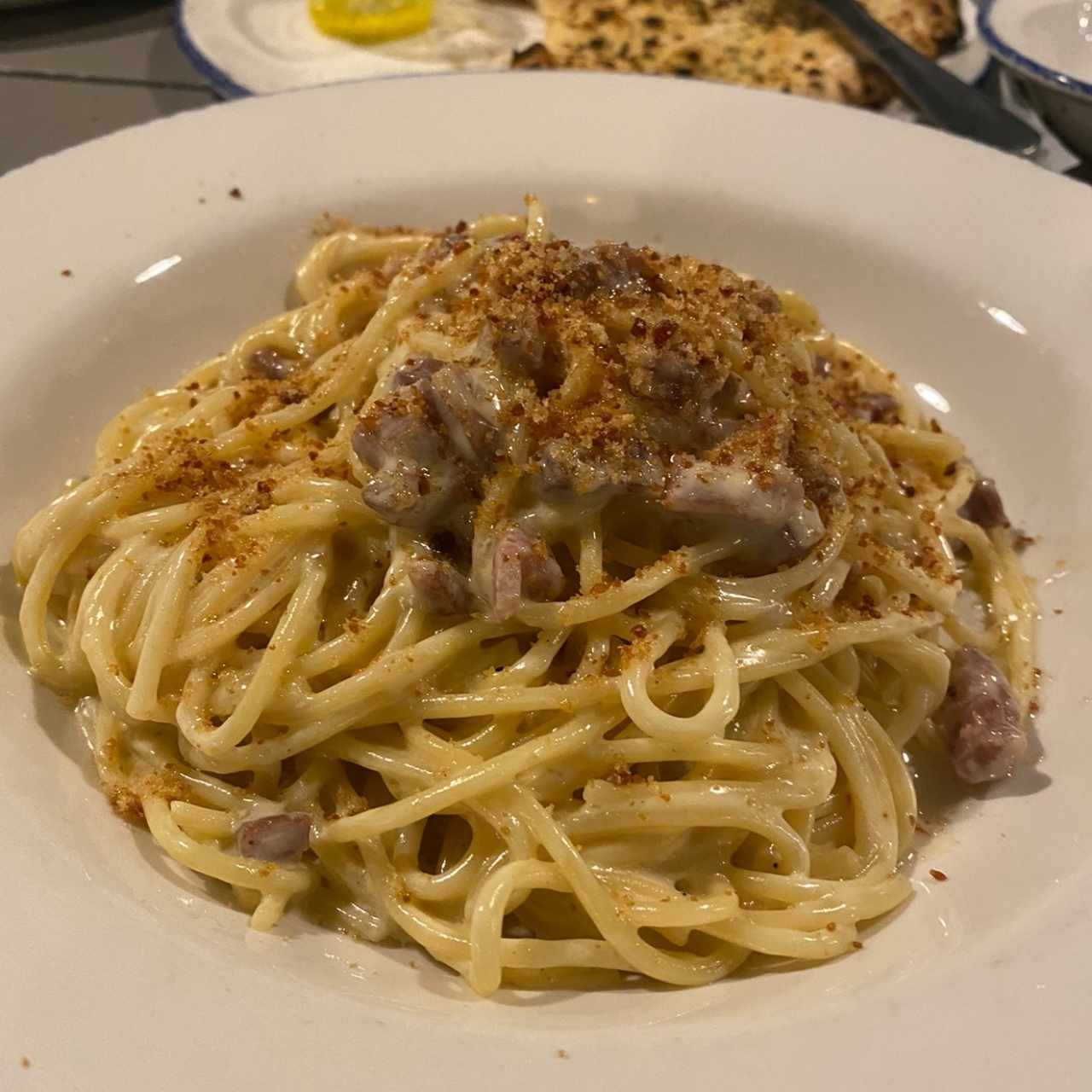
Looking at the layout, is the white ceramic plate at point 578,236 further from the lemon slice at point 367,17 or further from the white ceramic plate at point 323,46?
the lemon slice at point 367,17

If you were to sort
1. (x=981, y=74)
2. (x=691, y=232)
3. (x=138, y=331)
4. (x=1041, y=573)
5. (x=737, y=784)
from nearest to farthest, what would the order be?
(x=737, y=784), (x=1041, y=573), (x=138, y=331), (x=691, y=232), (x=981, y=74)

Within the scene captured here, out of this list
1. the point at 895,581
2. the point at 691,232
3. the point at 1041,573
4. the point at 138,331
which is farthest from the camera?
the point at 691,232

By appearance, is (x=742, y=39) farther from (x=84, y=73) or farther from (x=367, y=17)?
(x=84, y=73)

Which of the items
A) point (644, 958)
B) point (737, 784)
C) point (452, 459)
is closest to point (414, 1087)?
point (644, 958)

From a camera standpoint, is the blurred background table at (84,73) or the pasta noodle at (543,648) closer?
the pasta noodle at (543,648)

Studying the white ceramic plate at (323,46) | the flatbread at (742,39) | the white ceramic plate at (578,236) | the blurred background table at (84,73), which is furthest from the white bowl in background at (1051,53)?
the blurred background table at (84,73)

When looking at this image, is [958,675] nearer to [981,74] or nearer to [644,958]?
[644,958]

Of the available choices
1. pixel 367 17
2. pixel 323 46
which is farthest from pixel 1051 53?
pixel 323 46
